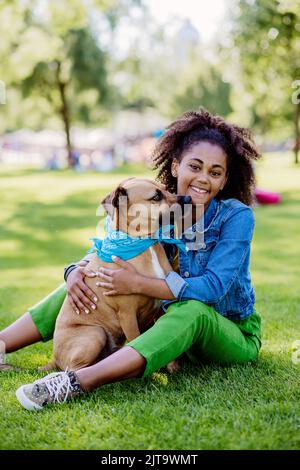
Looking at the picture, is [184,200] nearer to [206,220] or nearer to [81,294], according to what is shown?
[206,220]

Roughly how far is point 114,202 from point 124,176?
20.5 metres

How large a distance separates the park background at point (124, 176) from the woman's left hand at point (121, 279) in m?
0.55

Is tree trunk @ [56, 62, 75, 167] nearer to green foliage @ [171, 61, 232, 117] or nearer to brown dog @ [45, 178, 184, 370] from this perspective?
green foliage @ [171, 61, 232, 117]

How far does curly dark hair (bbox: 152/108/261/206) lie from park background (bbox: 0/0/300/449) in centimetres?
26

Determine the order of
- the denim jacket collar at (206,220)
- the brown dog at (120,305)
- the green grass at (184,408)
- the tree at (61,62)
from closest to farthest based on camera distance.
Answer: the green grass at (184,408) < the brown dog at (120,305) < the denim jacket collar at (206,220) < the tree at (61,62)

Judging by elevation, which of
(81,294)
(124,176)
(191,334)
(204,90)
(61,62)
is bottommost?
(124,176)

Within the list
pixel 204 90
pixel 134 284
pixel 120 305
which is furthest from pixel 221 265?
pixel 204 90

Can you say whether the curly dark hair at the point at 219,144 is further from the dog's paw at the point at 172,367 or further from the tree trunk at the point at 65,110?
the tree trunk at the point at 65,110

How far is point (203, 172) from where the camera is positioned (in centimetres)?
379

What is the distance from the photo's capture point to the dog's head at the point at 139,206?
12.1ft

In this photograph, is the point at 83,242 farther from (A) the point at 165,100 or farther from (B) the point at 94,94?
(A) the point at 165,100

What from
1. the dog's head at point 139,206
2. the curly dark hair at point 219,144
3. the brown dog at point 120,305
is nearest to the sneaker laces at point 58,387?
the brown dog at point 120,305
